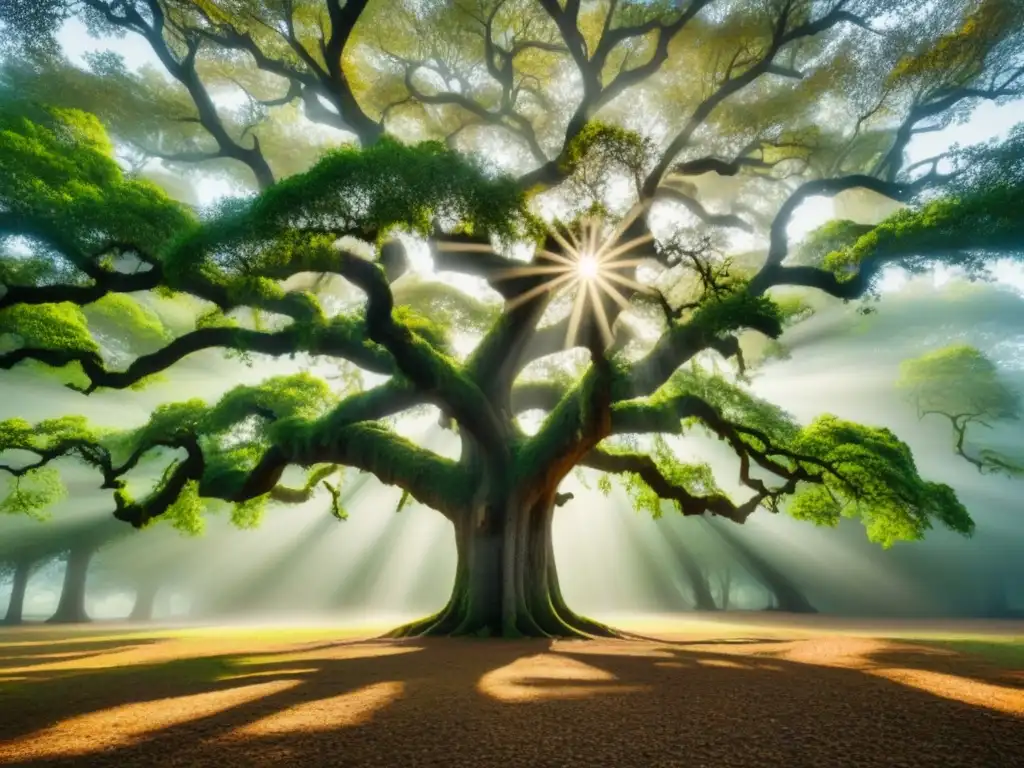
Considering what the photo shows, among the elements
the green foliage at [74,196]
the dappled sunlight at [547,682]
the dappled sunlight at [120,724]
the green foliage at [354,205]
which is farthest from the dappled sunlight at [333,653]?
the green foliage at [74,196]

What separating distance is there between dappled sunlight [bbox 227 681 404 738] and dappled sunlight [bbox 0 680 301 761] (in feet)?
1.90

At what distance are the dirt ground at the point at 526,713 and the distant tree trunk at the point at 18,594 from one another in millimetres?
25592

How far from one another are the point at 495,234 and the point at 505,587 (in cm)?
653

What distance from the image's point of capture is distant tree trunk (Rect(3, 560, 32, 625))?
25505 mm

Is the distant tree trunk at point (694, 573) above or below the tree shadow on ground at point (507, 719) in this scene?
above

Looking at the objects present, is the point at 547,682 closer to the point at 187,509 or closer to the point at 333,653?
the point at 333,653

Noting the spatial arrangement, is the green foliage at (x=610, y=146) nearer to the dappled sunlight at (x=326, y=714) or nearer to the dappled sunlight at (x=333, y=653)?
the dappled sunlight at (x=326, y=714)

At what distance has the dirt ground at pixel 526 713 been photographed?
3070 mm

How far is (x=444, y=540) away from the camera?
140 feet

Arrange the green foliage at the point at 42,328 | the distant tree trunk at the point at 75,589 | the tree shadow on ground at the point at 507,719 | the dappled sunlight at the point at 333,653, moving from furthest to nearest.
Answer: the distant tree trunk at the point at 75,589 → the green foliage at the point at 42,328 → the dappled sunlight at the point at 333,653 → the tree shadow on ground at the point at 507,719

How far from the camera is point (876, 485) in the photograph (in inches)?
413

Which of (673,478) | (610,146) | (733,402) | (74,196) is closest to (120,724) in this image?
(74,196)

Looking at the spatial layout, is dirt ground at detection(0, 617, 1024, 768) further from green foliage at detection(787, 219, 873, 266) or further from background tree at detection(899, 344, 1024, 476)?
background tree at detection(899, 344, 1024, 476)

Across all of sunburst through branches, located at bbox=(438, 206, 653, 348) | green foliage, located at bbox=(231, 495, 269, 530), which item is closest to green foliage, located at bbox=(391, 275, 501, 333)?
sunburst through branches, located at bbox=(438, 206, 653, 348)
